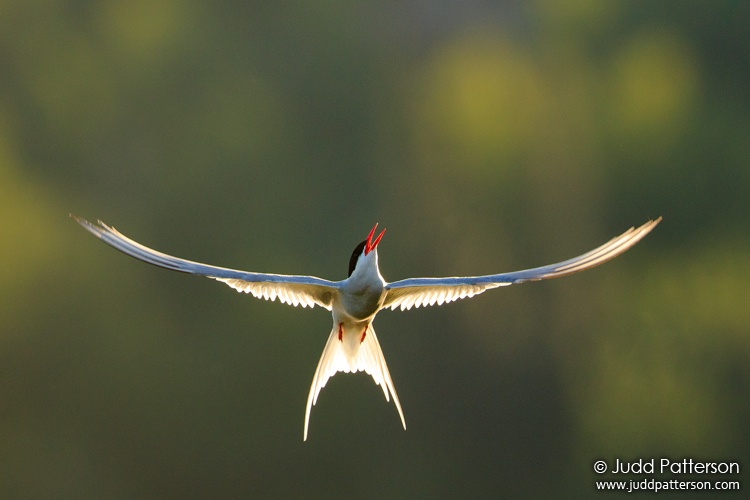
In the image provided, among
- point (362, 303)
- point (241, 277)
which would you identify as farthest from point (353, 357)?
point (241, 277)

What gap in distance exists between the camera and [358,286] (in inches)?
121

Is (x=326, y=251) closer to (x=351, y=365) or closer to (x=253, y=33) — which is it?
(x=253, y=33)

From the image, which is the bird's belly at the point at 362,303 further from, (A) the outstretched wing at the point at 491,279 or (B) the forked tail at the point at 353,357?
(B) the forked tail at the point at 353,357

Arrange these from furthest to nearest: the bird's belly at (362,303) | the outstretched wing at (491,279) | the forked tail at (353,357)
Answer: the forked tail at (353,357) < the bird's belly at (362,303) < the outstretched wing at (491,279)

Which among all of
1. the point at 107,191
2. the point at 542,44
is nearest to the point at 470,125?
the point at 542,44

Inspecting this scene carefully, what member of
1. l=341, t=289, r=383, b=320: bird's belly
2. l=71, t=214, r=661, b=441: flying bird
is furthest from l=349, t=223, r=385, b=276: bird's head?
l=341, t=289, r=383, b=320: bird's belly

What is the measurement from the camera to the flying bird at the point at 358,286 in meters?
2.72

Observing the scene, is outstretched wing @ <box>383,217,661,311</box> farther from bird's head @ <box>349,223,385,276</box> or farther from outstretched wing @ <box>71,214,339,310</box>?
outstretched wing @ <box>71,214,339,310</box>

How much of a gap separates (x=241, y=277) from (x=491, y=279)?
810 mm

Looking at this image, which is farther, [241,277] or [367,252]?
[367,252]

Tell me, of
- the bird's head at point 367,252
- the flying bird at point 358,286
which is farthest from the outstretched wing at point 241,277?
the bird's head at point 367,252

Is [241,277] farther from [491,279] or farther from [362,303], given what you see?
[491,279]

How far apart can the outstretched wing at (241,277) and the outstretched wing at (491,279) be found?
0.25 m

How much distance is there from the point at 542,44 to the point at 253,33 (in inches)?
90.3
